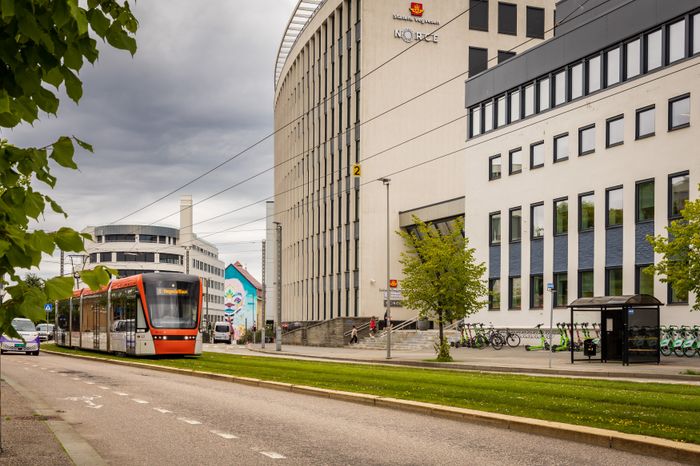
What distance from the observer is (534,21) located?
67375 mm

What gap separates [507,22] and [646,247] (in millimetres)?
31658

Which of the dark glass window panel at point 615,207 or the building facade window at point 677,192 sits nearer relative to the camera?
the building facade window at point 677,192

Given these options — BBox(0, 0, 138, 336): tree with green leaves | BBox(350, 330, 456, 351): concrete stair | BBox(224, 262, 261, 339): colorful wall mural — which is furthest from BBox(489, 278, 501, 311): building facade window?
BBox(0, 0, 138, 336): tree with green leaves

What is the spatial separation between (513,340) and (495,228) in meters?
6.74

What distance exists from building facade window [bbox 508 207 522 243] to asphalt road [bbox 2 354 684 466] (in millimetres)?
31222

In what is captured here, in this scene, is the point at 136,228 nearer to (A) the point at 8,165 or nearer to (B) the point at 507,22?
(B) the point at 507,22

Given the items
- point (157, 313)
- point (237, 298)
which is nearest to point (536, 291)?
point (157, 313)

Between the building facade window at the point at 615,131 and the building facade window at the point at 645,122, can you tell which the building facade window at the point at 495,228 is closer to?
the building facade window at the point at 615,131

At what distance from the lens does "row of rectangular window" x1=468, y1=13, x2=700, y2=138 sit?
3697 centimetres

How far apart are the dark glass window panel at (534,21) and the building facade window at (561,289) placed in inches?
1078

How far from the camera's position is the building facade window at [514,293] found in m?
48.7

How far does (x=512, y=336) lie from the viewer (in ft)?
157

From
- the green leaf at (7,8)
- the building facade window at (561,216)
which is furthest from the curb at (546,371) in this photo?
the green leaf at (7,8)

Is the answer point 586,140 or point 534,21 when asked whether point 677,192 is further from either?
point 534,21
